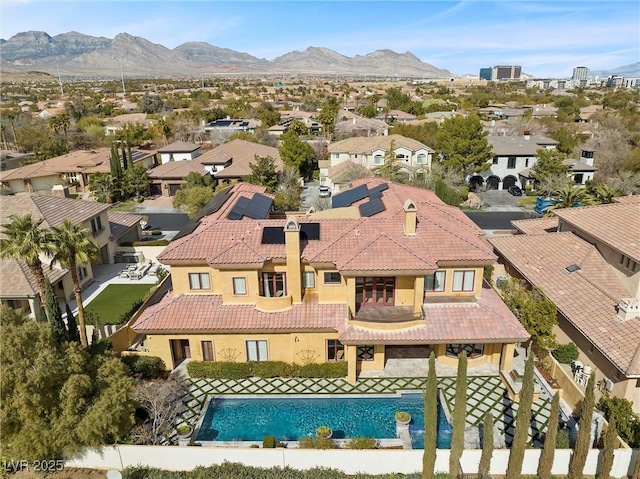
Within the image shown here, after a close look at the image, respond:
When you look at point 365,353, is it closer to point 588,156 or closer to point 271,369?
point 271,369

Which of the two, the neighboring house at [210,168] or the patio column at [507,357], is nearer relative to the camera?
the patio column at [507,357]

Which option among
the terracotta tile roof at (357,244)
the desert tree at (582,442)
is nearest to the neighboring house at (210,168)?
the terracotta tile roof at (357,244)

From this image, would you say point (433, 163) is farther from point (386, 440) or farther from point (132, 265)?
point (386, 440)

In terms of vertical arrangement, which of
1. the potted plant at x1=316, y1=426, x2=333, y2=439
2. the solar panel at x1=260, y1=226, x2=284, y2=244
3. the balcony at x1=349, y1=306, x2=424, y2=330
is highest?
the solar panel at x1=260, y1=226, x2=284, y2=244

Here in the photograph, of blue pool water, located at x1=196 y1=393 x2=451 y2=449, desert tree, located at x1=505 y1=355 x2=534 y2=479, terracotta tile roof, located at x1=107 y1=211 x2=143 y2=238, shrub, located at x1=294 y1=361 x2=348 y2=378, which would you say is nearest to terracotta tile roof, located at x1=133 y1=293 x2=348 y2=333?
shrub, located at x1=294 y1=361 x2=348 y2=378

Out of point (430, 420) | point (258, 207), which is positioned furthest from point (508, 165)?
point (430, 420)

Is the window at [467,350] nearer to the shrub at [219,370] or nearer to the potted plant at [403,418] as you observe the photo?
the potted plant at [403,418]

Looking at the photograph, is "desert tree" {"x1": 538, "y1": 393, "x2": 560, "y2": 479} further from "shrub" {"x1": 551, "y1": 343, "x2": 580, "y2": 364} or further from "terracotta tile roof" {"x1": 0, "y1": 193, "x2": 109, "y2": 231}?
"terracotta tile roof" {"x1": 0, "y1": 193, "x2": 109, "y2": 231}
